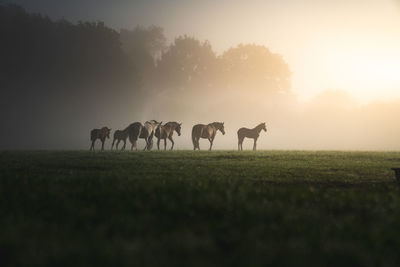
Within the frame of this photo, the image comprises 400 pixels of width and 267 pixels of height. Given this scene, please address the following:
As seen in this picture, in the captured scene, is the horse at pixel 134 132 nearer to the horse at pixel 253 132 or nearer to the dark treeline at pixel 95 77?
the horse at pixel 253 132

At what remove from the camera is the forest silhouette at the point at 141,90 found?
59.3 meters

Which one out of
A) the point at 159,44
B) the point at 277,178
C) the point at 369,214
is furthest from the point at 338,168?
the point at 159,44

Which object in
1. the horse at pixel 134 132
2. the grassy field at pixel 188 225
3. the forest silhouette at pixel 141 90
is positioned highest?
the forest silhouette at pixel 141 90

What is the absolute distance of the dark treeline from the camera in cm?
5869

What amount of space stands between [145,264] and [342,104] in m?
108

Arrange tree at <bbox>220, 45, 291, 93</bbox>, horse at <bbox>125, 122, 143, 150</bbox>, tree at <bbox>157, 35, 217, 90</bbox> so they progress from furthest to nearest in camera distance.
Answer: tree at <bbox>220, 45, 291, 93</bbox> → tree at <bbox>157, 35, 217, 90</bbox> → horse at <bbox>125, 122, 143, 150</bbox>

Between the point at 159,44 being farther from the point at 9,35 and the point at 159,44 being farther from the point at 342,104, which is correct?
the point at 342,104

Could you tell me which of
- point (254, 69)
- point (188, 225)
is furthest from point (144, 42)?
point (188, 225)

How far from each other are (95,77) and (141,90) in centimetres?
801

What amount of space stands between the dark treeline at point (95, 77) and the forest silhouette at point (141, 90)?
149mm

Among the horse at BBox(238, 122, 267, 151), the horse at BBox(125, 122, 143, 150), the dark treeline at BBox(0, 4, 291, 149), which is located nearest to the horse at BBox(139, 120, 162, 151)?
the horse at BBox(125, 122, 143, 150)

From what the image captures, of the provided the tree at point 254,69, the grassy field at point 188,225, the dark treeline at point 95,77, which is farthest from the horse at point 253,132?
the tree at point 254,69

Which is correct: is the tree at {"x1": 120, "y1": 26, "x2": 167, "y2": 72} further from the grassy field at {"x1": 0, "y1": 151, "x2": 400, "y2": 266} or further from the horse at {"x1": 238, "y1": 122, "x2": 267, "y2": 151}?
the grassy field at {"x1": 0, "y1": 151, "x2": 400, "y2": 266}

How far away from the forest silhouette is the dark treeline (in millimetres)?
149
